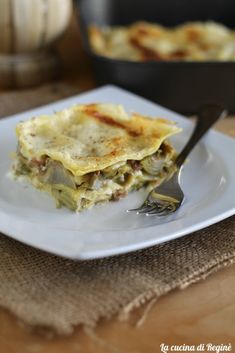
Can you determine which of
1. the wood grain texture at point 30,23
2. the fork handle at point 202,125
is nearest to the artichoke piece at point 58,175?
the fork handle at point 202,125

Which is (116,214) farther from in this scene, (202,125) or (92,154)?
(202,125)

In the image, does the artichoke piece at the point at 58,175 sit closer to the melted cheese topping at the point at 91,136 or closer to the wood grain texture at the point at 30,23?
the melted cheese topping at the point at 91,136

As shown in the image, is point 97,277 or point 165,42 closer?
point 97,277

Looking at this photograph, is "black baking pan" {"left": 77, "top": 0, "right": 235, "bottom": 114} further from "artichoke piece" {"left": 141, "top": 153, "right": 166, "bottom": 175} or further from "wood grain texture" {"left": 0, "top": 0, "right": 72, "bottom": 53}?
"artichoke piece" {"left": 141, "top": 153, "right": 166, "bottom": 175}

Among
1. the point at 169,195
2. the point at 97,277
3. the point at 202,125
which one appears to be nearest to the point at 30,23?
the point at 202,125

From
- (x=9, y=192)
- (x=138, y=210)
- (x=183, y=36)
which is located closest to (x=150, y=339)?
(x=138, y=210)
